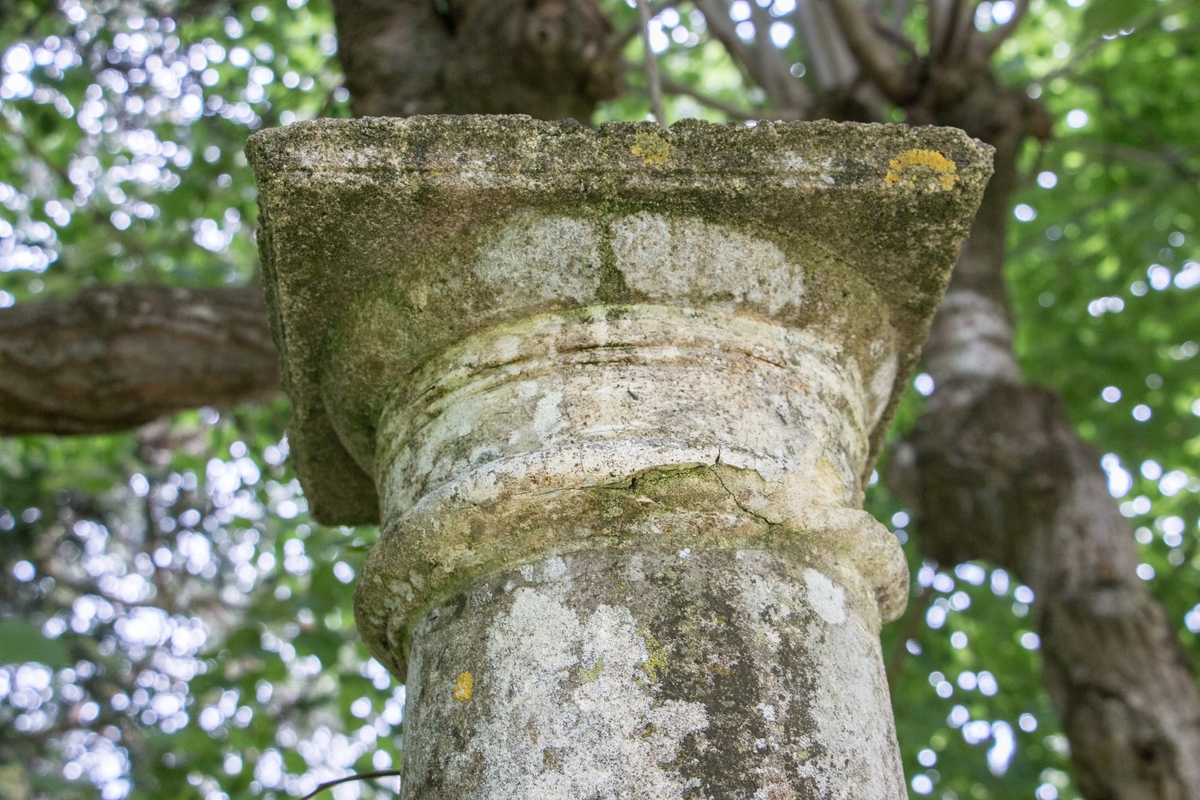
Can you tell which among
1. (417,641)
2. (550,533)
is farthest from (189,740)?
(550,533)

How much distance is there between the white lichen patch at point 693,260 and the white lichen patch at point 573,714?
21.0 inches

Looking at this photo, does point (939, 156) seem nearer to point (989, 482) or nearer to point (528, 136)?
point (528, 136)

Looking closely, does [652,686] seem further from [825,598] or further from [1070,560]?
[1070,560]

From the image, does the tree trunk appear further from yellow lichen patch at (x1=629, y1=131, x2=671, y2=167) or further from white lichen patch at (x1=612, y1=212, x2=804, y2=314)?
yellow lichen patch at (x1=629, y1=131, x2=671, y2=167)

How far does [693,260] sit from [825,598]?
553mm

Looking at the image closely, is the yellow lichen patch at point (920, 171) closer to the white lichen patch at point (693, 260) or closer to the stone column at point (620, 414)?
the stone column at point (620, 414)

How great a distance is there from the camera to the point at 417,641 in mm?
1659

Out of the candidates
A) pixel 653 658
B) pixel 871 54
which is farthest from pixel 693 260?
pixel 871 54

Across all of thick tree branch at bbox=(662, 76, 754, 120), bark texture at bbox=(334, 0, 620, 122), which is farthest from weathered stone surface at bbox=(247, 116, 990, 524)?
thick tree branch at bbox=(662, 76, 754, 120)

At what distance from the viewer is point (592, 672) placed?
1.43 meters

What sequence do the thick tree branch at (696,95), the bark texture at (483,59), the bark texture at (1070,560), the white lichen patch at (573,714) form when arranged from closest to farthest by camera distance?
the white lichen patch at (573,714) → the bark texture at (1070,560) → the bark texture at (483,59) → the thick tree branch at (696,95)

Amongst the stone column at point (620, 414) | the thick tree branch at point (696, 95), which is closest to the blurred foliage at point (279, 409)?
the thick tree branch at point (696, 95)

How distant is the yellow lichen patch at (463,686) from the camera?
1492mm

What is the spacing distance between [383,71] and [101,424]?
145 cm
